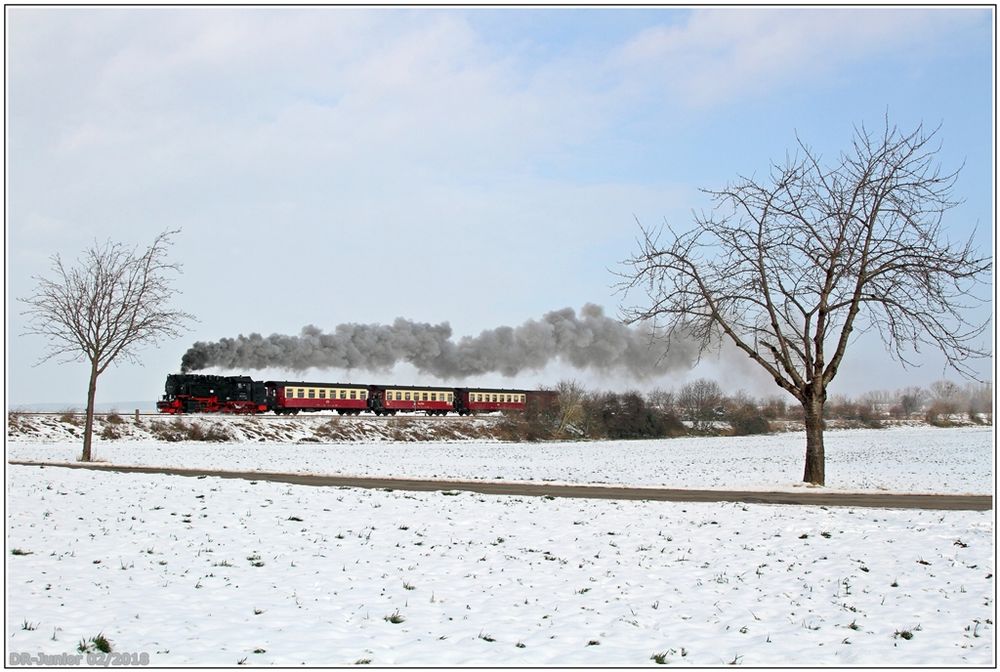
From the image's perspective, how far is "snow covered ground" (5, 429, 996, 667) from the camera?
845 centimetres

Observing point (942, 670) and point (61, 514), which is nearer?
point (942, 670)

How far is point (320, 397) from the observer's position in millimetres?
67688

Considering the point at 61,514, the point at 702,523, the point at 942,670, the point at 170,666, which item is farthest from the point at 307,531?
the point at 942,670

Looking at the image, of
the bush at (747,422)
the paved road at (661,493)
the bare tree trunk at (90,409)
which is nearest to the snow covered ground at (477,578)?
the paved road at (661,493)

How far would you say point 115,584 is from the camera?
10031mm

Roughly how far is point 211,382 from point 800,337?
50458 mm

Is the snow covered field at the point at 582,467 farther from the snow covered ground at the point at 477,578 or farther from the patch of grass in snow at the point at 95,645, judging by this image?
the patch of grass in snow at the point at 95,645

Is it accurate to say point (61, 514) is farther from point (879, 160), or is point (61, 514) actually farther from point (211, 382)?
point (211, 382)

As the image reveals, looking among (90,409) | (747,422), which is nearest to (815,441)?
(90,409)

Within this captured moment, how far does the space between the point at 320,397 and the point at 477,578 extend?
58522 millimetres

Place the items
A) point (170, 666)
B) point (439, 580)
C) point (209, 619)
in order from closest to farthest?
point (170, 666) → point (209, 619) → point (439, 580)

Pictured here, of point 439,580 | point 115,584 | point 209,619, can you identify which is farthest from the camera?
point 439,580

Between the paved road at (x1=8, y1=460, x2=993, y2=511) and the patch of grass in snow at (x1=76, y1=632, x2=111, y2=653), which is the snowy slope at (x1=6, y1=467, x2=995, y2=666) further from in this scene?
the paved road at (x1=8, y1=460, x2=993, y2=511)

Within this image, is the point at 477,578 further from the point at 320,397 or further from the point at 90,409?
the point at 320,397
